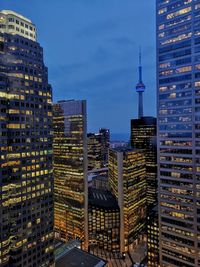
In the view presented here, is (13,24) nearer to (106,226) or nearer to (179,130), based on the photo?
(179,130)

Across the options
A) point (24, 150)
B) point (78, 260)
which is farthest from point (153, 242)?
point (24, 150)

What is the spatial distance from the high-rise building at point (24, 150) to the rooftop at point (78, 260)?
1186 cm

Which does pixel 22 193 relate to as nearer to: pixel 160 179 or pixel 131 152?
pixel 160 179

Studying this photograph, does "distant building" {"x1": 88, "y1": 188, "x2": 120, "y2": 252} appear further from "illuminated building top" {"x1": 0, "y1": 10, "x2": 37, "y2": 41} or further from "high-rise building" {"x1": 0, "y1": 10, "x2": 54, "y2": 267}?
"illuminated building top" {"x1": 0, "y1": 10, "x2": 37, "y2": 41}

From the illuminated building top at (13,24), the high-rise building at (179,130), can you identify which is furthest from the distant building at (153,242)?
the illuminated building top at (13,24)

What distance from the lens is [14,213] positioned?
95.8m

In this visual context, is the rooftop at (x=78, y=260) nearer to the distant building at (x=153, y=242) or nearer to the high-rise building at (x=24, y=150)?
the high-rise building at (x=24, y=150)

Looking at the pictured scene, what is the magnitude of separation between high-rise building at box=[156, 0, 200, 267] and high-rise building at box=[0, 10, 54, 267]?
178 ft

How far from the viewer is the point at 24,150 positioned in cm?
10000

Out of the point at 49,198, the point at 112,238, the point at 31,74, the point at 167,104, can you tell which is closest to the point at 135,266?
the point at 112,238

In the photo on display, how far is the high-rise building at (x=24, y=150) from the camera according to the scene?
9300cm

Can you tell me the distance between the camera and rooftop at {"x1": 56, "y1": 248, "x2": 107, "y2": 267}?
120 meters

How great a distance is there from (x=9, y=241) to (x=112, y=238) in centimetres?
10684

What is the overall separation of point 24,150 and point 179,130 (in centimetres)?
6955
